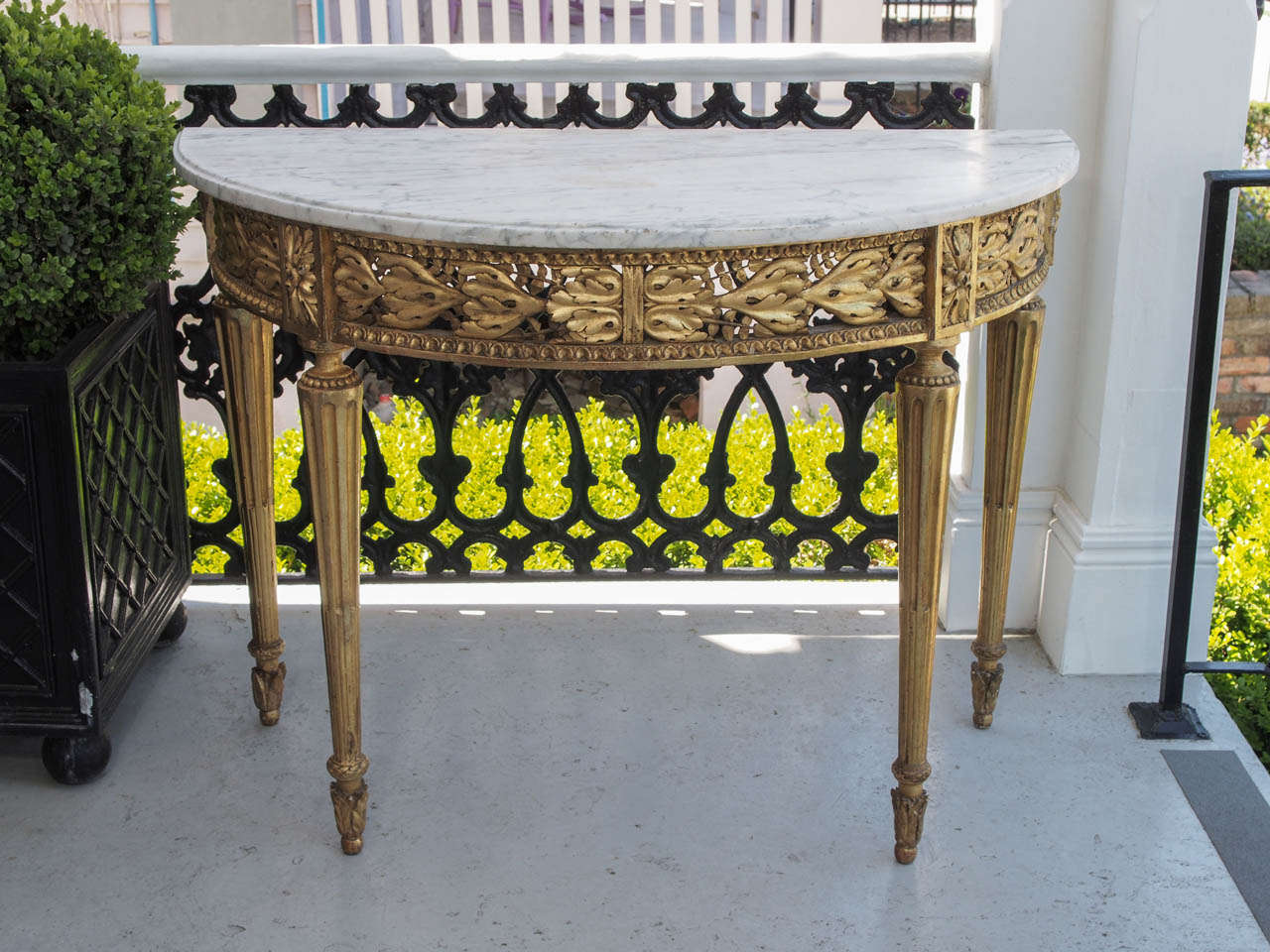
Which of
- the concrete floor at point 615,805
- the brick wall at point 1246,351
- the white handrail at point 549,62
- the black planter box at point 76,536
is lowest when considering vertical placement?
the brick wall at point 1246,351

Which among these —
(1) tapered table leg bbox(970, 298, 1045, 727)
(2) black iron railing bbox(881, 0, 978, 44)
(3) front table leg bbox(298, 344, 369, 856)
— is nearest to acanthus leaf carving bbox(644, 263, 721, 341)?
(3) front table leg bbox(298, 344, 369, 856)

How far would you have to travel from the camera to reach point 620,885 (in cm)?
234

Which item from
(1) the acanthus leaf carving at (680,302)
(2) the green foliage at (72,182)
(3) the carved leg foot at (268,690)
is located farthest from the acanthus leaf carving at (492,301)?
(3) the carved leg foot at (268,690)

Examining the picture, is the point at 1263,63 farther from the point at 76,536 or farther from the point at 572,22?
the point at 76,536

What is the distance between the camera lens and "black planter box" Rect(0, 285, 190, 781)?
2.40m

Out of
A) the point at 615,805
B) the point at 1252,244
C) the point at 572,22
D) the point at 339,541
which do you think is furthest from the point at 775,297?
the point at 1252,244

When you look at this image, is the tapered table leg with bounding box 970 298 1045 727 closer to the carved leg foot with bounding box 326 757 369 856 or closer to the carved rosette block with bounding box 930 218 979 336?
the carved rosette block with bounding box 930 218 979 336

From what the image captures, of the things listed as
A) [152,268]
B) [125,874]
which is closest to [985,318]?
[152,268]

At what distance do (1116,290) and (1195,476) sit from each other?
0.35 meters

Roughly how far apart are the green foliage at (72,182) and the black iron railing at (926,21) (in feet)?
26.5

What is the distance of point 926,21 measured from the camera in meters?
9.99

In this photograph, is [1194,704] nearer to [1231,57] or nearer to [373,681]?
[1231,57]

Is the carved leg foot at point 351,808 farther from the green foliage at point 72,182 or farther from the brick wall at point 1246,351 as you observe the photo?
the brick wall at point 1246,351

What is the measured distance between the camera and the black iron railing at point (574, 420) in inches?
113
